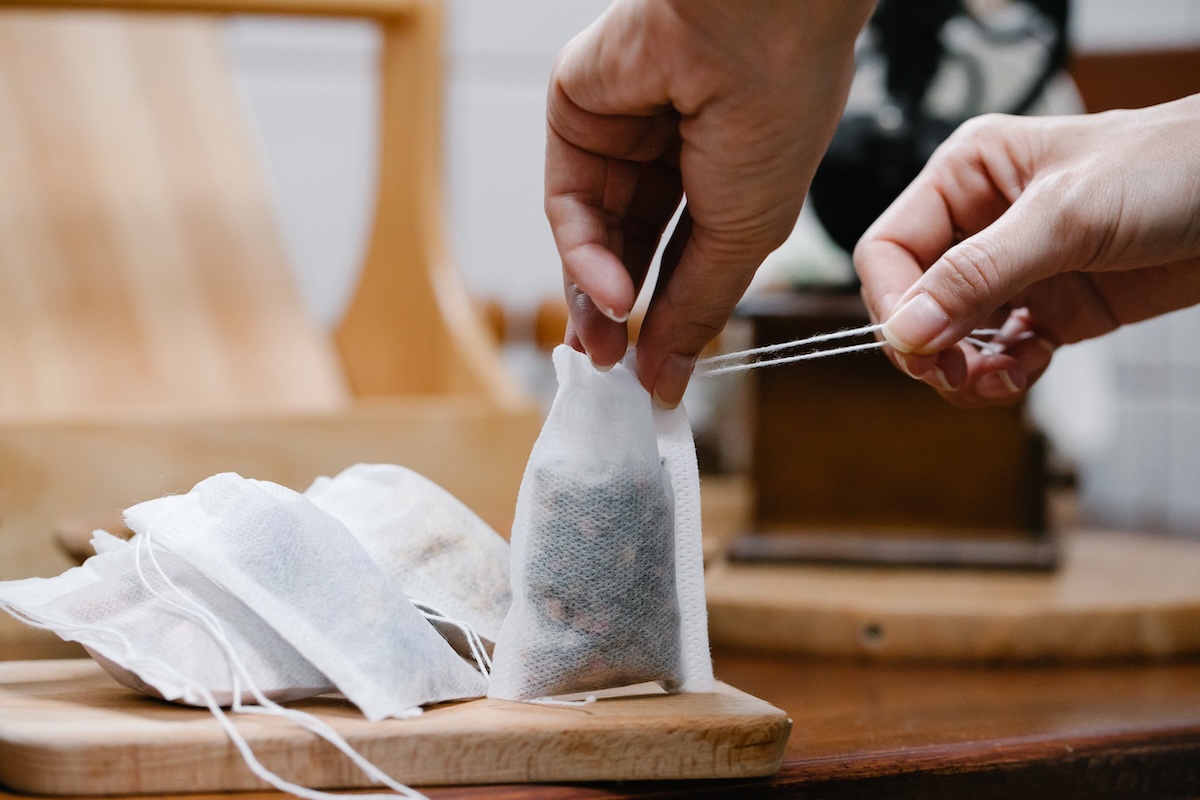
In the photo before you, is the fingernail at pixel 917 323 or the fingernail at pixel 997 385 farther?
the fingernail at pixel 997 385

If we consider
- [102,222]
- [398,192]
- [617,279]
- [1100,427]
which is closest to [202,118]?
[102,222]

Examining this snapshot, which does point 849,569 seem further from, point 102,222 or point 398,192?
point 102,222

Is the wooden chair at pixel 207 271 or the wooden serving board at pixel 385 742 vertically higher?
the wooden chair at pixel 207 271

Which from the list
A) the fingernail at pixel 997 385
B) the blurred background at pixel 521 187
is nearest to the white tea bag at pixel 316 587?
the fingernail at pixel 997 385

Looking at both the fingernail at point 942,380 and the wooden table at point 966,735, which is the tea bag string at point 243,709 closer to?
the wooden table at point 966,735

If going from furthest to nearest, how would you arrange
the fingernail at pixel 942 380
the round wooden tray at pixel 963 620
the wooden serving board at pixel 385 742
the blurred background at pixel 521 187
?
the blurred background at pixel 521 187
the round wooden tray at pixel 963 620
the fingernail at pixel 942 380
the wooden serving board at pixel 385 742

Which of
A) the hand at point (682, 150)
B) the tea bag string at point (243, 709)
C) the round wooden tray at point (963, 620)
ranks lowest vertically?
the round wooden tray at point (963, 620)

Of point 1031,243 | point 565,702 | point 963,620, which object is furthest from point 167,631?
point 963,620

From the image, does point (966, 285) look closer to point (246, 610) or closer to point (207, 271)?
point (246, 610)

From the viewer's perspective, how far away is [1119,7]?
2.33 metres

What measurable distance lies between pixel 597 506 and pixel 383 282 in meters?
0.79

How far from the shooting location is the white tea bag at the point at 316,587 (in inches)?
16.2

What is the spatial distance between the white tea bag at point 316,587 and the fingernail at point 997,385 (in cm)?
36

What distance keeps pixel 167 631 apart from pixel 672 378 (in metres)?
0.22
